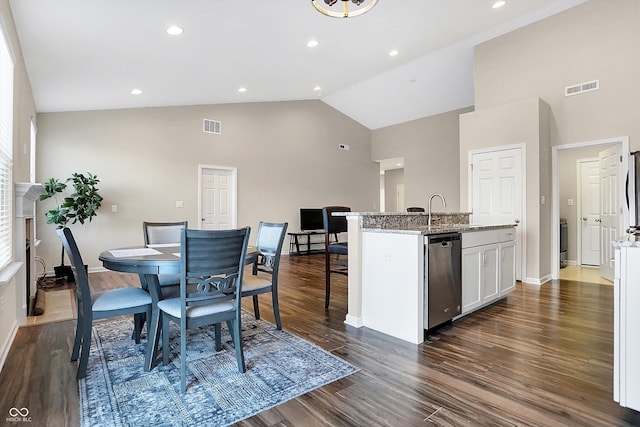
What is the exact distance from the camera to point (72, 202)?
5.05m

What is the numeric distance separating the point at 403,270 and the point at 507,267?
1833 mm

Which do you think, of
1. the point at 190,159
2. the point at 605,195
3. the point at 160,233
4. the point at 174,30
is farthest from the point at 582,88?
the point at 190,159

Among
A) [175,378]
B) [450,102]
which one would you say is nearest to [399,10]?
[450,102]

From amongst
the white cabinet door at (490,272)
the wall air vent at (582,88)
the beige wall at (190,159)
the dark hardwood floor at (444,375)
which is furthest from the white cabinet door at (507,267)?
the beige wall at (190,159)

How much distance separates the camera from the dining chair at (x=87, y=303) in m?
2.07

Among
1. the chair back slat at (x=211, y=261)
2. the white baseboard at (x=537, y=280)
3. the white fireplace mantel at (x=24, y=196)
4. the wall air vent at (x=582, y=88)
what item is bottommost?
the white baseboard at (x=537, y=280)

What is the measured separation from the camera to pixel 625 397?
165 centimetres

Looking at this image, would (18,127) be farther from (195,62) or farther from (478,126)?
(478,126)

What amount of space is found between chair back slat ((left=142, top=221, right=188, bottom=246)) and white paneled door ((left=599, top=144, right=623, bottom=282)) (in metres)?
5.46

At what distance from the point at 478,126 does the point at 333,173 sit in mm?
4057

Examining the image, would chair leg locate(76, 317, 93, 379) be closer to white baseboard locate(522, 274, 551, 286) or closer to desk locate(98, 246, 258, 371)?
desk locate(98, 246, 258, 371)

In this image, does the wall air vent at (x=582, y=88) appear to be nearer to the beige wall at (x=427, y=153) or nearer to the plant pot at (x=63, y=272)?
the beige wall at (x=427, y=153)

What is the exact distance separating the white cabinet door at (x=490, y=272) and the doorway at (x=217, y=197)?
5.08m

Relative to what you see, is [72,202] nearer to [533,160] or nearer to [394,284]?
[394,284]
